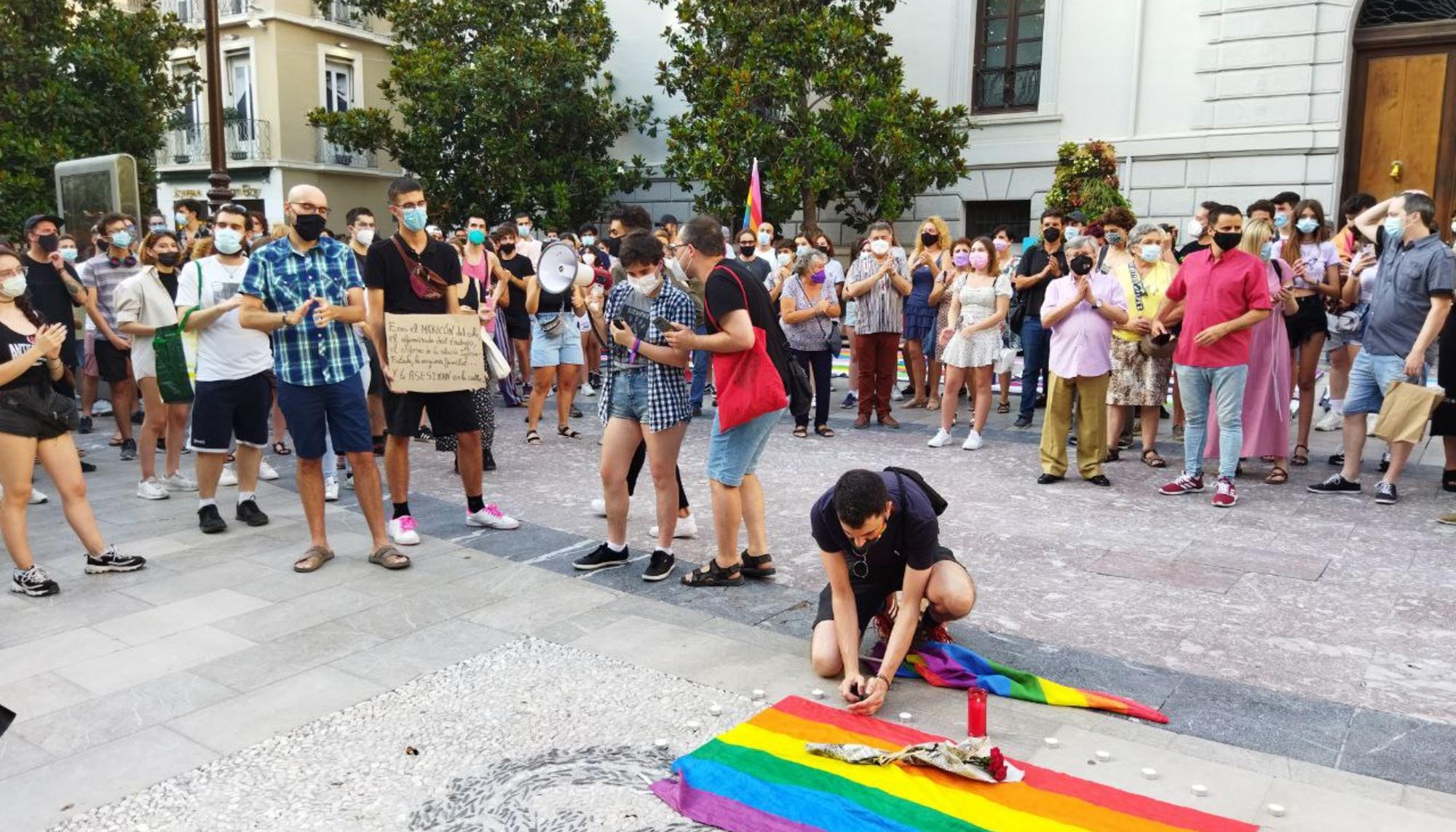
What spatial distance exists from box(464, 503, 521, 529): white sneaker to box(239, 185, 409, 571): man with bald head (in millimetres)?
817

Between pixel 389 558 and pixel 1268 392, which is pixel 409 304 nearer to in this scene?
pixel 389 558

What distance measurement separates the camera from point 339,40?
29.3 m

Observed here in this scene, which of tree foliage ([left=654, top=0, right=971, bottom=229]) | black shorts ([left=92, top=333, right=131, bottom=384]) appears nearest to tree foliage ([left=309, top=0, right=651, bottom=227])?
tree foliage ([left=654, top=0, right=971, bottom=229])

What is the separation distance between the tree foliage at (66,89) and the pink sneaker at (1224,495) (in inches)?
680

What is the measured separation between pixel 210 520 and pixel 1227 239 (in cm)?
675

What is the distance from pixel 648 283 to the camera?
555 centimetres

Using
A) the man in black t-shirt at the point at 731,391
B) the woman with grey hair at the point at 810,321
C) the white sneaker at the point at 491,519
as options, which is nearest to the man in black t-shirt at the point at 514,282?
the woman with grey hair at the point at 810,321

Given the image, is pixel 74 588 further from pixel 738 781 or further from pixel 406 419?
pixel 738 781

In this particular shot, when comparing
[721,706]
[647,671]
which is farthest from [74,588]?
[721,706]

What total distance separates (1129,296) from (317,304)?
228 inches

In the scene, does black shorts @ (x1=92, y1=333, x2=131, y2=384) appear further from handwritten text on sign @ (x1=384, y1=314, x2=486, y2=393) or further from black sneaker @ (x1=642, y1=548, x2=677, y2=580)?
black sneaker @ (x1=642, y1=548, x2=677, y2=580)

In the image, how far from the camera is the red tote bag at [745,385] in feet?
17.3

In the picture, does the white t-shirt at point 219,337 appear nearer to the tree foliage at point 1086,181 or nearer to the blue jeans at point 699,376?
the blue jeans at point 699,376

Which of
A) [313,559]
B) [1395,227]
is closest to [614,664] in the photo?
[313,559]
